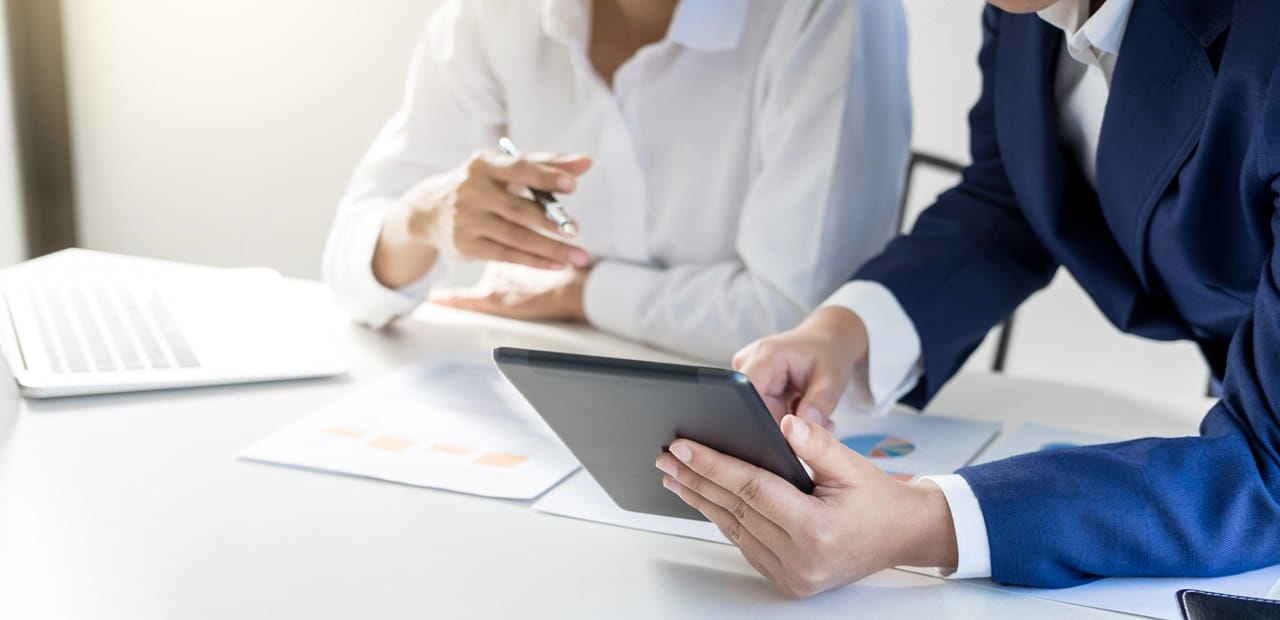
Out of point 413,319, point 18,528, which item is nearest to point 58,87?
point 413,319

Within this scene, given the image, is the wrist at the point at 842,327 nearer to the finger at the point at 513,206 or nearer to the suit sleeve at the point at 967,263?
the suit sleeve at the point at 967,263

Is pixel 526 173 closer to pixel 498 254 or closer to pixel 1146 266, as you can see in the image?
pixel 498 254

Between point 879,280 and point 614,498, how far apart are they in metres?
0.41

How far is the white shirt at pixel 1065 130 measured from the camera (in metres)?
1.03

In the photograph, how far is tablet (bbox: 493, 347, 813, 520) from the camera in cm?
76

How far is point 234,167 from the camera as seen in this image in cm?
311

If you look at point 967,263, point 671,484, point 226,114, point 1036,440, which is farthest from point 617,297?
point 226,114

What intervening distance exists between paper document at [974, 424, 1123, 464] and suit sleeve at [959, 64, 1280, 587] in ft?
0.76

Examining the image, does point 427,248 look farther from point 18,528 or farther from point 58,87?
point 58,87

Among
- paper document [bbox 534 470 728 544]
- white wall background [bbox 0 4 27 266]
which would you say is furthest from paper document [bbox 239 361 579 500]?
white wall background [bbox 0 4 27 266]

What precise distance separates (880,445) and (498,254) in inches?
17.7

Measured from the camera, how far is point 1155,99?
38.9 inches

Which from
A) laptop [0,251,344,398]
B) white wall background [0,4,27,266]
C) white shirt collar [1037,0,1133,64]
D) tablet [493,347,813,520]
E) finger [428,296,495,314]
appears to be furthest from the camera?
white wall background [0,4,27,266]

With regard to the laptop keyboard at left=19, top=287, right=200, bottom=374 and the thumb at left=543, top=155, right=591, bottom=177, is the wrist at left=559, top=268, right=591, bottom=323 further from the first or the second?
the laptop keyboard at left=19, top=287, right=200, bottom=374
